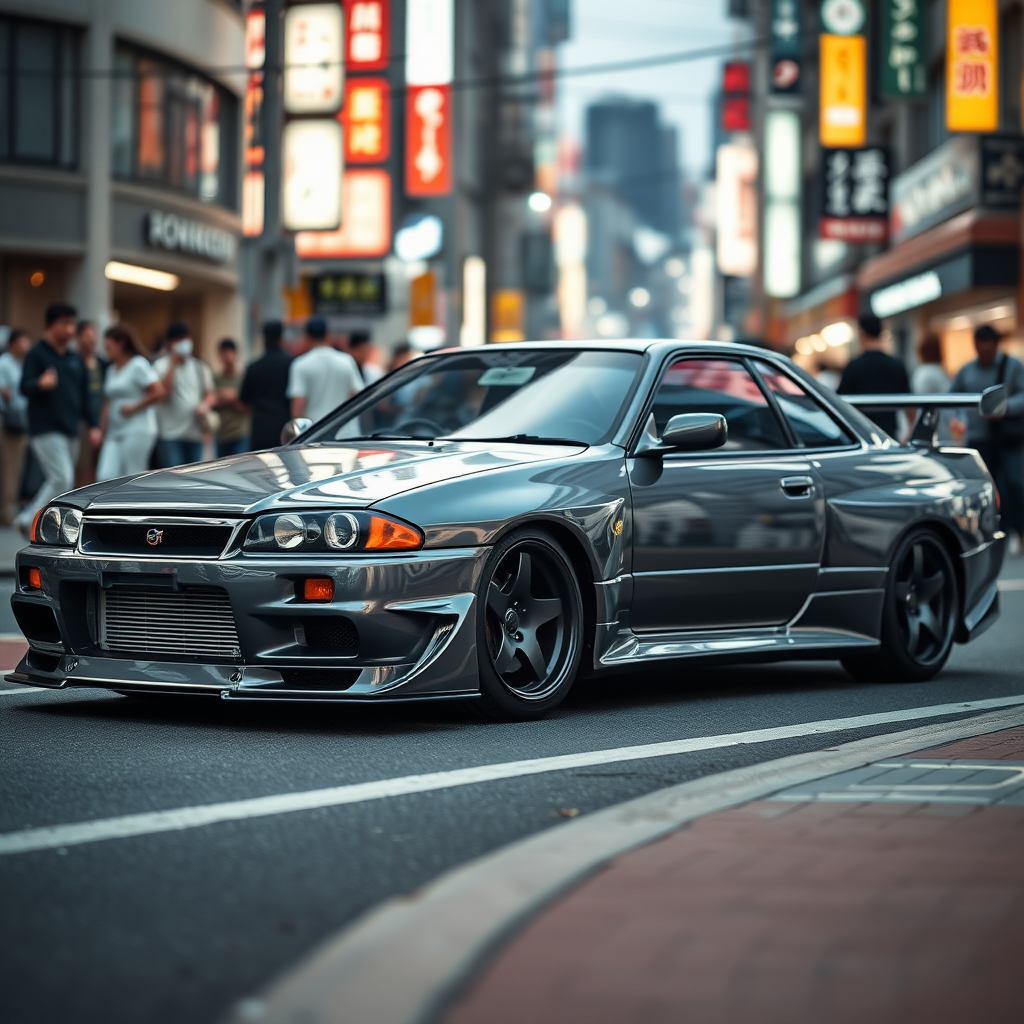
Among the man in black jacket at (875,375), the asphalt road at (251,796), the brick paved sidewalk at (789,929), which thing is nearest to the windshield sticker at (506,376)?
the asphalt road at (251,796)

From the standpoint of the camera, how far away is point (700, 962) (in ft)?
11.5

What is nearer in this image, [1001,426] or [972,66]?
[1001,426]

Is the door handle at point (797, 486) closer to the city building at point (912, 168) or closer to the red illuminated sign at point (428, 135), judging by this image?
the city building at point (912, 168)

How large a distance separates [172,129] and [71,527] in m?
26.2

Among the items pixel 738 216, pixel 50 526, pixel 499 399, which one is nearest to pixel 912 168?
pixel 499 399

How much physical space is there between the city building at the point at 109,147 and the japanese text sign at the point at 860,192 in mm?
10273

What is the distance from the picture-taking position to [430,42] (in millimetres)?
49250

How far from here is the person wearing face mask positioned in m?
15.4

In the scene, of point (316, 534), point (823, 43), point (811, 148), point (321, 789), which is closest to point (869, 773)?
point (321, 789)

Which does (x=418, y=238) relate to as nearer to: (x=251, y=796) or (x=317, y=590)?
(x=317, y=590)

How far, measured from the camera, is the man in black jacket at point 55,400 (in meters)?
14.5

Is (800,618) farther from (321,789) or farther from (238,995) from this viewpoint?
(238,995)

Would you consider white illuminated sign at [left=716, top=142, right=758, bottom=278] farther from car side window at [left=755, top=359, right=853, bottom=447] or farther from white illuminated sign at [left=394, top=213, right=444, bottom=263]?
car side window at [left=755, top=359, right=853, bottom=447]

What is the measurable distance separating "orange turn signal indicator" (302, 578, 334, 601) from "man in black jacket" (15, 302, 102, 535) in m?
8.40
